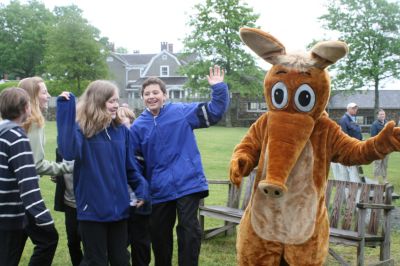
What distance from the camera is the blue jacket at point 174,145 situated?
174 inches

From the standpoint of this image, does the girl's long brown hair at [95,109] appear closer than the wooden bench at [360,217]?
Yes

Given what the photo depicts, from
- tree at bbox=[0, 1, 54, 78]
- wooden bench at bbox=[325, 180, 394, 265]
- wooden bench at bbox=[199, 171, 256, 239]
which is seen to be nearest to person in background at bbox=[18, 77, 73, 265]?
wooden bench at bbox=[199, 171, 256, 239]

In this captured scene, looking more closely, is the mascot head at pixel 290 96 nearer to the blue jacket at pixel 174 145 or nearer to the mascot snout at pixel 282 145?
the mascot snout at pixel 282 145

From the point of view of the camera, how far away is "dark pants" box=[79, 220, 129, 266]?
3.94 meters

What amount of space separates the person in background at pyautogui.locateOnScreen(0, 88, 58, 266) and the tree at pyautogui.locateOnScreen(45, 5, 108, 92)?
4257 centimetres

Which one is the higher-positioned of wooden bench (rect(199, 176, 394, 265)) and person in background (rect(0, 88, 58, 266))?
person in background (rect(0, 88, 58, 266))

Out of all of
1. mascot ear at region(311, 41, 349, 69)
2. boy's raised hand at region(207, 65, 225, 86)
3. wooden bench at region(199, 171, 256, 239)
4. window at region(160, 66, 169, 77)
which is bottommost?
wooden bench at region(199, 171, 256, 239)

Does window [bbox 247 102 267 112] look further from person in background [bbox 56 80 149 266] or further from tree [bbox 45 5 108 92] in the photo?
person in background [bbox 56 80 149 266]

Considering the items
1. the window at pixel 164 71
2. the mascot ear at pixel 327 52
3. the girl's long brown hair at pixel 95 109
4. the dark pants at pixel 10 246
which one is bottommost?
the dark pants at pixel 10 246

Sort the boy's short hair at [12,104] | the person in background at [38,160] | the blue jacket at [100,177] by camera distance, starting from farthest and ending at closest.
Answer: the person in background at [38,160]
the blue jacket at [100,177]
the boy's short hair at [12,104]

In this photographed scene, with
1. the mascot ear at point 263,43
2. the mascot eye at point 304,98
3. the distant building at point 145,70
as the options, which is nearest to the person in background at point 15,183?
the mascot ear at point 263,43

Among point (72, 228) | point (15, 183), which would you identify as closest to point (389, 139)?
point (15, 183)

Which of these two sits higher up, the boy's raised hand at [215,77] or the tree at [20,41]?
the tree at [20,41]

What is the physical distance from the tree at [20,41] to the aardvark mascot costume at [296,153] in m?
62.2
